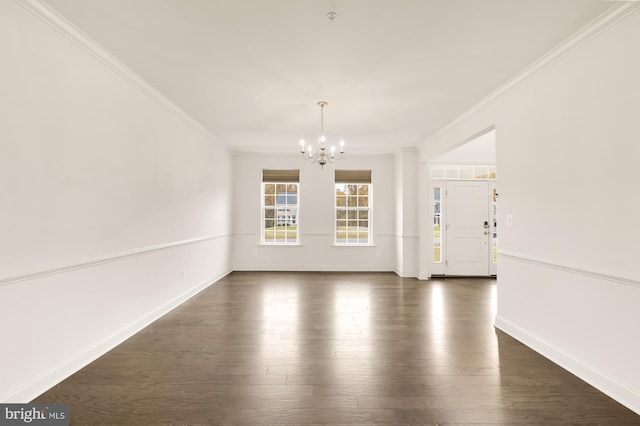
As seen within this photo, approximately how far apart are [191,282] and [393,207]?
4.53 m

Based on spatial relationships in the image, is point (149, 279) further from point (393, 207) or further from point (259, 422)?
point (393, 207)

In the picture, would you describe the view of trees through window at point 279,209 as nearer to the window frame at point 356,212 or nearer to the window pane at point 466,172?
the window frame at point 356,212

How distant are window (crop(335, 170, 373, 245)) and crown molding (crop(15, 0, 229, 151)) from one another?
4.06 meters

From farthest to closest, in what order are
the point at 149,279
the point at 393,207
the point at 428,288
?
1. the point at 393,207
2. the point at 428,288
3. the point at 149,279

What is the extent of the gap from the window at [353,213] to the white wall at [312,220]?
0.16m

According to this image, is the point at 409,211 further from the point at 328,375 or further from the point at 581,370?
the point at 328,375

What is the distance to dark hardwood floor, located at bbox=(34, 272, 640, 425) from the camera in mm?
2002

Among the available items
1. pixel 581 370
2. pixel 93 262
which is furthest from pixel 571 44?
pixel 93 262

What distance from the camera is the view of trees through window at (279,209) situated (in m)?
7.16

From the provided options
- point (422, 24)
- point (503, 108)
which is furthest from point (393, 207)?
point (422, 24)

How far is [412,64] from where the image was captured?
2967 mm

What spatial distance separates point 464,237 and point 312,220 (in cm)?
332

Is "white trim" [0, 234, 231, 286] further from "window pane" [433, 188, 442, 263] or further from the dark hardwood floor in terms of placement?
"window pane" [433, 188, 442, 263]

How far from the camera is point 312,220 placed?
7113mm
